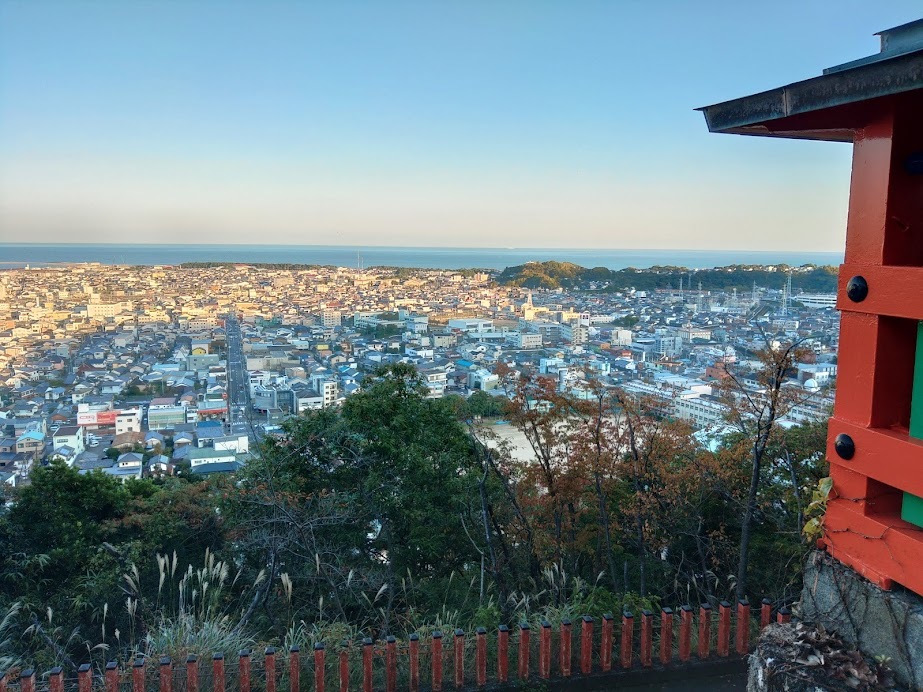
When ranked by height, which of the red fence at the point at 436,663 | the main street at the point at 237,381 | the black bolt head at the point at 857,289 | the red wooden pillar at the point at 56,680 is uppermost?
the black bolt head at the point at 857,289

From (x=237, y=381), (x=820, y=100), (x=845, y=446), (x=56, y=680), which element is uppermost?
(x=820, y=100)

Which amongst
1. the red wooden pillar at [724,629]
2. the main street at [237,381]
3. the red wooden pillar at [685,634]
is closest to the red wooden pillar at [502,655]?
the red wooden pillar at [685,634]

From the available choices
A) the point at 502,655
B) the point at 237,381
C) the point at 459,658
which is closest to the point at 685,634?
the point at 502,655

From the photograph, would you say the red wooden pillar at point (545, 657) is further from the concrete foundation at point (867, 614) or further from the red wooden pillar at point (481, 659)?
the concrete foundation at point (867, 614)

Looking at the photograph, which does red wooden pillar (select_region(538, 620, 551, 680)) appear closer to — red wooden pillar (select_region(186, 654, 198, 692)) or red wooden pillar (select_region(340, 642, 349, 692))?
red wooden pillar (select_region(340, 642, 349, 692))

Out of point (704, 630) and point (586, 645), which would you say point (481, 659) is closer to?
point (586, 645)

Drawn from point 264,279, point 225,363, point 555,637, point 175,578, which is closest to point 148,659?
point 555,637
